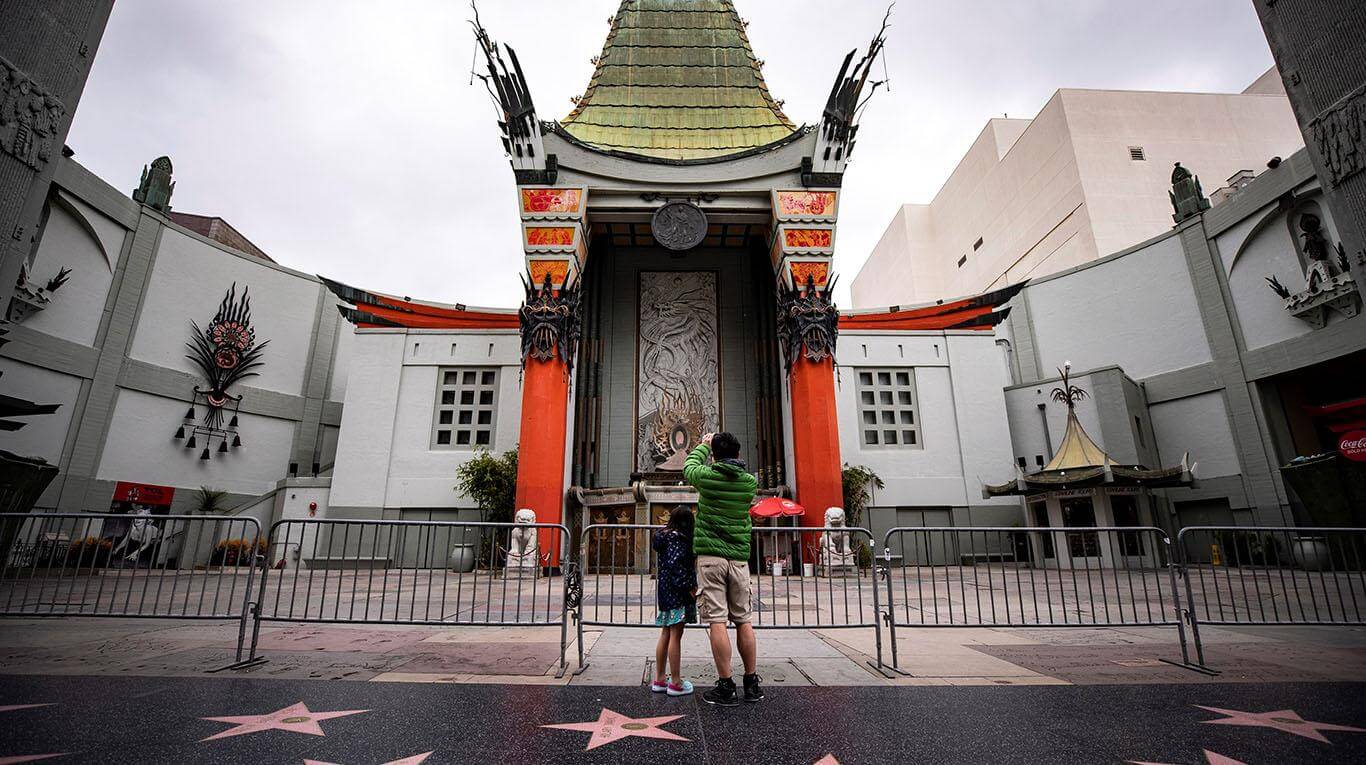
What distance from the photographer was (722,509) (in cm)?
430

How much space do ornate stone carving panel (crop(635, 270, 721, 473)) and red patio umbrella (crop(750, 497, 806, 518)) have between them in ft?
12.8

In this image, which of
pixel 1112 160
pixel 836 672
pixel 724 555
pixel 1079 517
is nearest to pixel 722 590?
pixel 724 555

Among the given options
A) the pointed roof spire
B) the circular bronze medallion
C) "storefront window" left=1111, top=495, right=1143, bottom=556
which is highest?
the circular bronze medallion

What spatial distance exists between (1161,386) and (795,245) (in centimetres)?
1405

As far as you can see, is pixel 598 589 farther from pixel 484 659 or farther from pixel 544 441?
pixel 544 441

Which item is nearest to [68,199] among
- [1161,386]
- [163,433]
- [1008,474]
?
[163,433]

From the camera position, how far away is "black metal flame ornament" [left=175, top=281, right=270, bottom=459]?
20.1m

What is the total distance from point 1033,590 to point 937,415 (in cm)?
1601

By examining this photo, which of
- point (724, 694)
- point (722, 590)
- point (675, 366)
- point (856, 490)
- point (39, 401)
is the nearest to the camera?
point (724, 694)

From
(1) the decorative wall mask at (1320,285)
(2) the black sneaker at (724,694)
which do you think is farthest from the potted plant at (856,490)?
(2) the black sneaker at (724,694)

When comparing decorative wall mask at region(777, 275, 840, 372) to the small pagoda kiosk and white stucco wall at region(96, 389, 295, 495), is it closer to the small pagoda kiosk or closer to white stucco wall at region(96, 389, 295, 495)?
the small pagoda kiosk

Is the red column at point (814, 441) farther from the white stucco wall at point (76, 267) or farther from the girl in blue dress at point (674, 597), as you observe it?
the white stucco wall at point (76, 267)

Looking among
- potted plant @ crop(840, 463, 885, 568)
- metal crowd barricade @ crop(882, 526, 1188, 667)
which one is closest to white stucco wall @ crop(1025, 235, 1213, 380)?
metal crowd barricade @ crop(882, 526, 1188, 667)

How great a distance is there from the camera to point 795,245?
18.4 m
